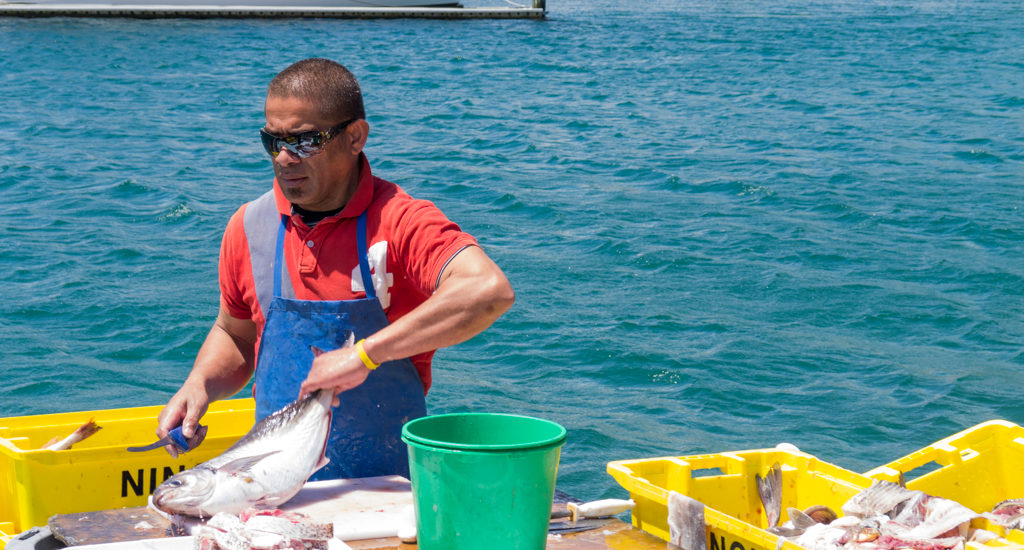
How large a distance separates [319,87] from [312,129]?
0.13 m

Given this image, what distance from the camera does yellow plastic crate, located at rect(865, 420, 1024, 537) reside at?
4250 mm

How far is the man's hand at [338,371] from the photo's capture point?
2981mm

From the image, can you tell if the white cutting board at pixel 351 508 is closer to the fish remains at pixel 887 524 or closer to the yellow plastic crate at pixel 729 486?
the yellow plastic crate at pixel 729 486

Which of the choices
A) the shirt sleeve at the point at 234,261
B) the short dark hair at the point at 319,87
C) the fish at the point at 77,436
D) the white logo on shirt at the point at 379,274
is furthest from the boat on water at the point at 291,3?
the white logo on shirt at the point at 379,274

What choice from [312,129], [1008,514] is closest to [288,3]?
[312,129]

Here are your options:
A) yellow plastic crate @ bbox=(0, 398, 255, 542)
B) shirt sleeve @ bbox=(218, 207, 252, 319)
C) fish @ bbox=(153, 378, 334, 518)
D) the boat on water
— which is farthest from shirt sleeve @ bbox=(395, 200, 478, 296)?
the boat on water

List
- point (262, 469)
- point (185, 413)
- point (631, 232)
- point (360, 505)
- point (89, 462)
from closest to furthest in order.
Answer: point (262, 469) → point (360, 505) → point (185, 413) → point (89, 462) → point (631, 232)

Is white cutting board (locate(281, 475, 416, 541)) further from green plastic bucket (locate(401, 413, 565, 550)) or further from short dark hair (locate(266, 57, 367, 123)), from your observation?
short dark hair (locate(266, 57, 367, 123))

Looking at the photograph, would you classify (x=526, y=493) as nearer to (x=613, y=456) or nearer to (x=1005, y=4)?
(x=613, y=456)

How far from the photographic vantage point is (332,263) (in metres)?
3.38

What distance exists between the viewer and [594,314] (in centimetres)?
1099

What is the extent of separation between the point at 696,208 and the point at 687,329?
186 inches

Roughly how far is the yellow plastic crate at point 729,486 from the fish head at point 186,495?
4.37ft

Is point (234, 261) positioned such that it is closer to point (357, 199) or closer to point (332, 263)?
point (332, 263)
